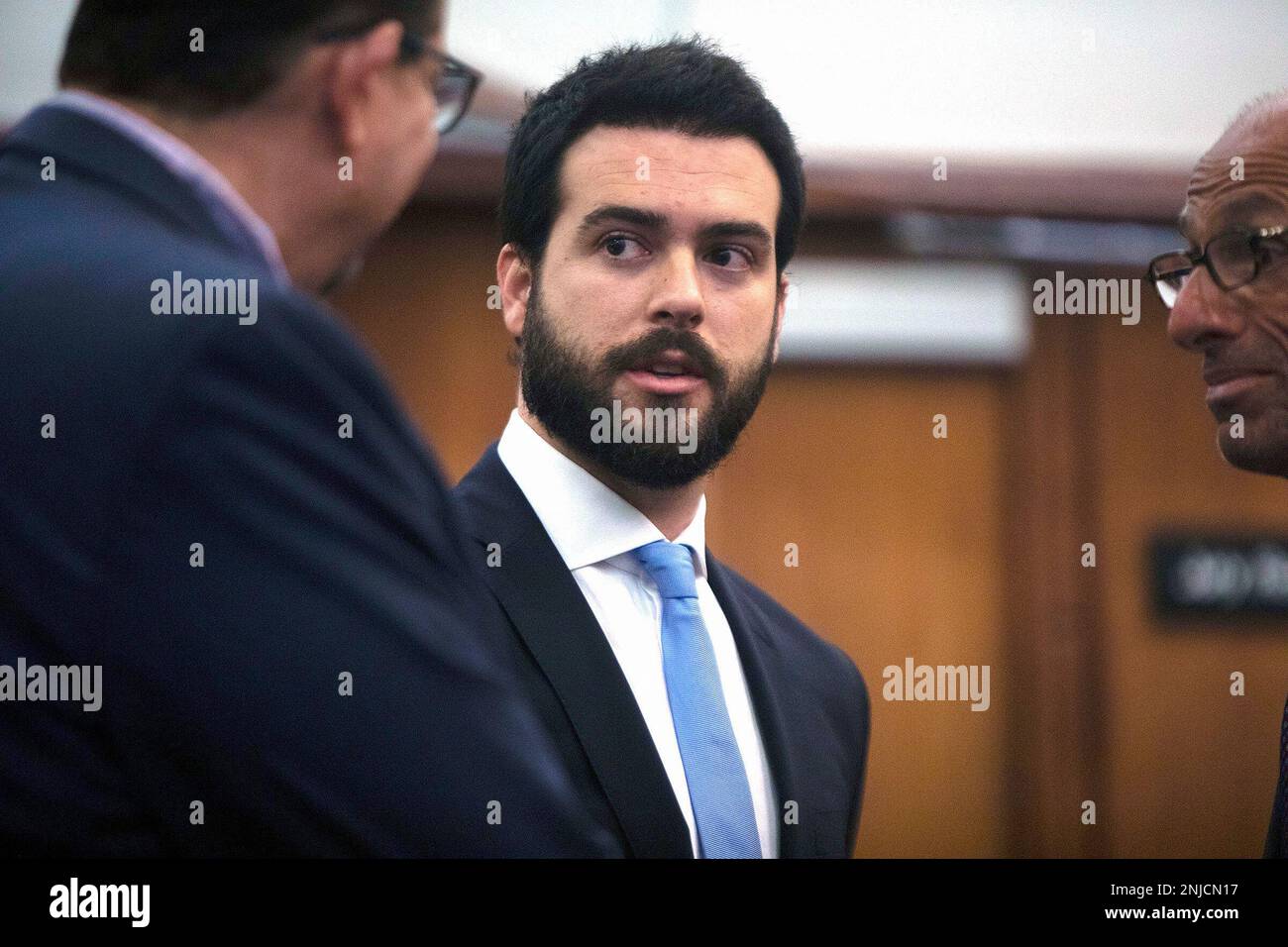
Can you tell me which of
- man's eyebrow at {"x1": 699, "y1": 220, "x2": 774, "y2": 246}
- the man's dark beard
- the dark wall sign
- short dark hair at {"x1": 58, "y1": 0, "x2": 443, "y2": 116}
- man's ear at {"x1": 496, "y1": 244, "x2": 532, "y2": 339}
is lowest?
the dark wall sign

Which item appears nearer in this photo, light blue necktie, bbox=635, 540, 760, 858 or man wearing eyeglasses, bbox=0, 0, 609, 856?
man wearing eyeglasses, bbox=0, 0, 609, 856

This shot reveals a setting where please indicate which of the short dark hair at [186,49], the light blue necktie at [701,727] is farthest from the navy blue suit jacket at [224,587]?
the light blue necktie at [701,727]

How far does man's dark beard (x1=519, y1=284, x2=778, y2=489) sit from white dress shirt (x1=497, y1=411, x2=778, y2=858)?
0.03m

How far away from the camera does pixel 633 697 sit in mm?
1346

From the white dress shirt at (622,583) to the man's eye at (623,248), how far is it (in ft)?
0.77

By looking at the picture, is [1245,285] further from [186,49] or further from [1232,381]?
[186,49]

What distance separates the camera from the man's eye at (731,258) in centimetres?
140

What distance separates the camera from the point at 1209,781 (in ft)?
5.12

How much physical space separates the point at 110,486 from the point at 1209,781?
137 cm

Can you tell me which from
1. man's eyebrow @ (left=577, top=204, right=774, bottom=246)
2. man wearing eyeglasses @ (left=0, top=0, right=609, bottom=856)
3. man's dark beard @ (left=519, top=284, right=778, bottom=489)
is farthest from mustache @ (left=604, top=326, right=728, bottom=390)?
man wearing eyeglasses @ (left=0, top=0, right=609, bottom=856)

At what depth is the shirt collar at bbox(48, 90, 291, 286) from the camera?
3.06 ft

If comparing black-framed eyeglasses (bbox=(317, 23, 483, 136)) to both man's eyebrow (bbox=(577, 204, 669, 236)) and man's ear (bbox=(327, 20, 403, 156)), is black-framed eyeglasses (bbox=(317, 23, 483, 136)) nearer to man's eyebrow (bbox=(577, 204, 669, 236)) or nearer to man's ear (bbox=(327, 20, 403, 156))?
man's ear (bbox=(327, 20, 403, 156))

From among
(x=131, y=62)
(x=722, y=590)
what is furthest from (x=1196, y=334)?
(x=131, y=62)

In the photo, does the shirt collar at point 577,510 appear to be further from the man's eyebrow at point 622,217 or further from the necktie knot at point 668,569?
the man's eyebrow at point 622,217
